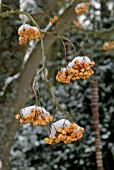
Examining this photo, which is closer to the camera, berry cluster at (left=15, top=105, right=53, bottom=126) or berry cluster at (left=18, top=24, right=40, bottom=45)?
berry cluster at (left=15, top=105, right=53, bottom=126)

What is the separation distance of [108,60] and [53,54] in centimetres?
80

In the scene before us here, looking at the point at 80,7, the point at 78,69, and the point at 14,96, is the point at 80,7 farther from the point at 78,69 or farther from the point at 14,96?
the point at 78,69

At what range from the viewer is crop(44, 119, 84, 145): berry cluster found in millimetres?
Result: 890

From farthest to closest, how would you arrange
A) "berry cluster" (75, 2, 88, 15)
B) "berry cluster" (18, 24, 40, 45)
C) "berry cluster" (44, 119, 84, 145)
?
1. "berry cluster" (75, 2, 88, 15)
2. "berry cluster" (18, 24, 40, 45)
3. "berry cluster" (44, 119, 84, 145)

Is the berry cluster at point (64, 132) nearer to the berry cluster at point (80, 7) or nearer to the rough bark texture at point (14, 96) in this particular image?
the rough bark texture at point (14, 96)

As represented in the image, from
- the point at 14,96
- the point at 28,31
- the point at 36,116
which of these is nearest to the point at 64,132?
the point at 36,116

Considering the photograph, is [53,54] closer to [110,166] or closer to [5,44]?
[110,166]

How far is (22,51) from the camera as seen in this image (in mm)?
2543

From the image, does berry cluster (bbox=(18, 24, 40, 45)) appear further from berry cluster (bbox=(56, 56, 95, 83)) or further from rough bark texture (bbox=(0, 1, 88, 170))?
rough bark texture (bbox=(0, 1, 88, 170))

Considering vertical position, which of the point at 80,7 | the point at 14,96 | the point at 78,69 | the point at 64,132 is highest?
the point at 80,7

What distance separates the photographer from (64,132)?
88 centimetres

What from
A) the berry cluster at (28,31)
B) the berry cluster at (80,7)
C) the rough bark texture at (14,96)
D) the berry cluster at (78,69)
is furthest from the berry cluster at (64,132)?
the berry cluster at (80,7)

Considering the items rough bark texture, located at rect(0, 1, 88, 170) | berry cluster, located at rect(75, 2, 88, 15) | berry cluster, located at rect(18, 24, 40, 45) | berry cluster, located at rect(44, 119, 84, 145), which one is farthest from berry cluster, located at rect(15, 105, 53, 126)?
berry cluster, located at rect(75, 2, 88, 15)

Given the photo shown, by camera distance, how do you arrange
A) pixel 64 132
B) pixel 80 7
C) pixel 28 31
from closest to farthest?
pixel 64 132, pixel 28 31, pixel 80 7
